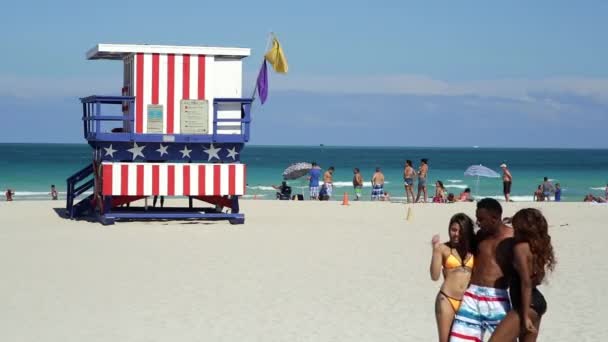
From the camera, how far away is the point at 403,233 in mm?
19844

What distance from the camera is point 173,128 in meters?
20.6

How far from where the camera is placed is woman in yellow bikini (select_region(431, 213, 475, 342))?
21.0 feet

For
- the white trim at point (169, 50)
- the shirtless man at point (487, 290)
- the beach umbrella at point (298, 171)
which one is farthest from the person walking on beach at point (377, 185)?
the shirtless man at point (487, 290)

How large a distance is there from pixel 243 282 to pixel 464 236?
664cm

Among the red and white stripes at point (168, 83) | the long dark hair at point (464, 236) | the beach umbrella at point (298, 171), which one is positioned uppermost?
the red and white stripes at point (168, 83)

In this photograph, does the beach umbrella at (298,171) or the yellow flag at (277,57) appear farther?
the beach umbrella at (298,171)

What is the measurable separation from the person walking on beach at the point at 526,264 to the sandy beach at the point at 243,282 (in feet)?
10.8

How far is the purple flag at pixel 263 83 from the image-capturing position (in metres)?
22.8

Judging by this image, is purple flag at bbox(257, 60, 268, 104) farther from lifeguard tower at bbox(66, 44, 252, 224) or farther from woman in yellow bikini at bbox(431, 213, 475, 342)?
woman in yellow bikini at bbox(431, 213, 475, 342)

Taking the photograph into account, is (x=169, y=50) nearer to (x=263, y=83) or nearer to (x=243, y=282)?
(x=263, y=83)

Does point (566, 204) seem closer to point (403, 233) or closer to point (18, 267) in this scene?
point (403, 233)

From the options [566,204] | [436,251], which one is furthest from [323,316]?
[566,204]

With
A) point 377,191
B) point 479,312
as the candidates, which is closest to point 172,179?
point 377,191

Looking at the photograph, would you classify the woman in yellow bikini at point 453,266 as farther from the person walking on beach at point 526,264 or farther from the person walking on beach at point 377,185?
the person walking on beach at point 377,185
